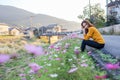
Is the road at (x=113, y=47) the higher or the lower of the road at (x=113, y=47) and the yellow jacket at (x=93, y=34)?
the lower

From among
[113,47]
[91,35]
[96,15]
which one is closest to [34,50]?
[91,35]

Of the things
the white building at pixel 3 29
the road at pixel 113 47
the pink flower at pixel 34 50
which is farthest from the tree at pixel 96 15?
the pink flower at pixel 34 50

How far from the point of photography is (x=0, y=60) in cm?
247

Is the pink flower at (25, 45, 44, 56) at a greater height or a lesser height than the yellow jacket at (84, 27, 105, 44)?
greater

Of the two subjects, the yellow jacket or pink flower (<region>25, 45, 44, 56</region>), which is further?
the yellow jacket

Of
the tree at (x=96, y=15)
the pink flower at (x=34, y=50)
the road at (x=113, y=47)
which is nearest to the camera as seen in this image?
the pink flower at (x=34, y=50)

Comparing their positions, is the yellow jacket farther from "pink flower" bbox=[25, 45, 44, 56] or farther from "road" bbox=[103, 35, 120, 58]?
"pink flower" bbox=[25, 45, 44, 56]

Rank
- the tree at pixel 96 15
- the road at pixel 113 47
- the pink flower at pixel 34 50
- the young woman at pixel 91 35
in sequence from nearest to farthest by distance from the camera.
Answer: the pink flower at pixel 34 50, the road at pixel 113 47, the young woman at pixel 91 35, the tree at pixel 96 15

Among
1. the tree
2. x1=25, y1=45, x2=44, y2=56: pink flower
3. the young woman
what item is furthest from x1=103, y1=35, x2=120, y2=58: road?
the tree

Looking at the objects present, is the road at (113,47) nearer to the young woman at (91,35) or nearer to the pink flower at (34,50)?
the young woman at (91,35)

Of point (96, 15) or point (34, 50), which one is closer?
point (34, 50)

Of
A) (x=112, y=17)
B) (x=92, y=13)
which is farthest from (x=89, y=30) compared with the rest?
(x=92, y=13)

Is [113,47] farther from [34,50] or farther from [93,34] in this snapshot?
[34,50]

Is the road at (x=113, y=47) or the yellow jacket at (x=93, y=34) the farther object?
the yellow jacket at (x=93, y=34)
